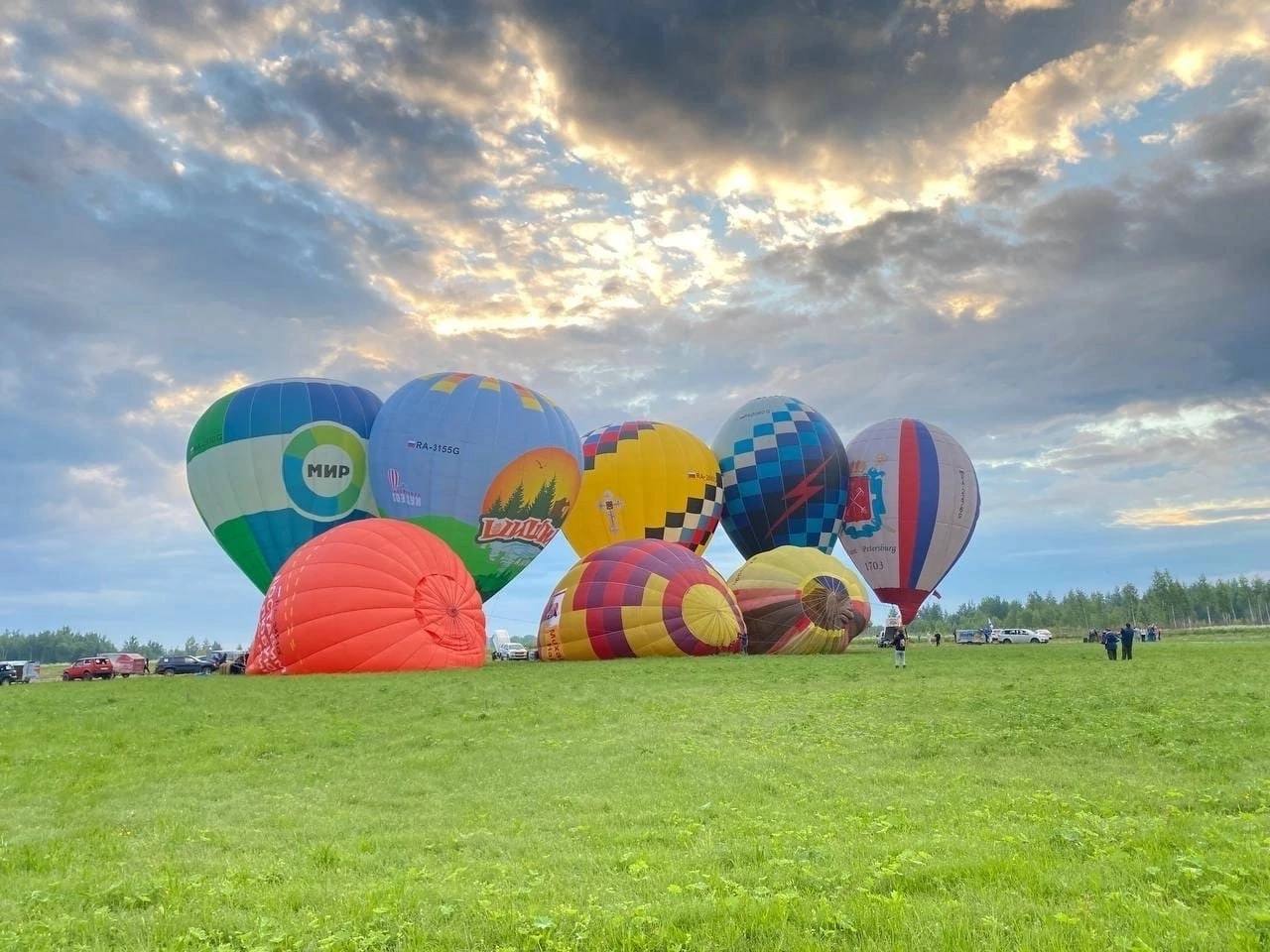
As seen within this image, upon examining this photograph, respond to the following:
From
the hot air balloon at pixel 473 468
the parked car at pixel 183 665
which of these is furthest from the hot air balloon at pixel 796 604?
the parked car at pixel 183 665

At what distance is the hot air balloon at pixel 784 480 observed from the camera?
43469 mm

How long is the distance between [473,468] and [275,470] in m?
6.91

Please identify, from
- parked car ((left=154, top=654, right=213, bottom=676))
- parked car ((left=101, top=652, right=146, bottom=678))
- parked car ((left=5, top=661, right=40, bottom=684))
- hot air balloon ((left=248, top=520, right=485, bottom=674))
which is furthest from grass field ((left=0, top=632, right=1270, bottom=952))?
parked car ((left=5, top=661, right=40, bottom=684))

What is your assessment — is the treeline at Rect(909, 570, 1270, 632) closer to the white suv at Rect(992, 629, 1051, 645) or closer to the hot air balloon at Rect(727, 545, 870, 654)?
the white suv at Rect(992, 629, 1051, 645)

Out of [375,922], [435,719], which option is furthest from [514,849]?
[435,719]

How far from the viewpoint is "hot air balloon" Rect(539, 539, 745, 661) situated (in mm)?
29703

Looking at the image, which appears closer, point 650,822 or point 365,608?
point 650,822

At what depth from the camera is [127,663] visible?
49094 mm

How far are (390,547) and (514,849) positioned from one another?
1878 cm

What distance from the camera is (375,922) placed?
5.91 meters

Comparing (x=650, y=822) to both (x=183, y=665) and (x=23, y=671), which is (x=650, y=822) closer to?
(x=183, y=665)

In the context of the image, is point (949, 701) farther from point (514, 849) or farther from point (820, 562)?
point (820, 562)

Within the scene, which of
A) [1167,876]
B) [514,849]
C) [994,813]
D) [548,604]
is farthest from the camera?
[548,604]

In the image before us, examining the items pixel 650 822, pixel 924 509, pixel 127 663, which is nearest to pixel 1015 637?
pixel 924 509
